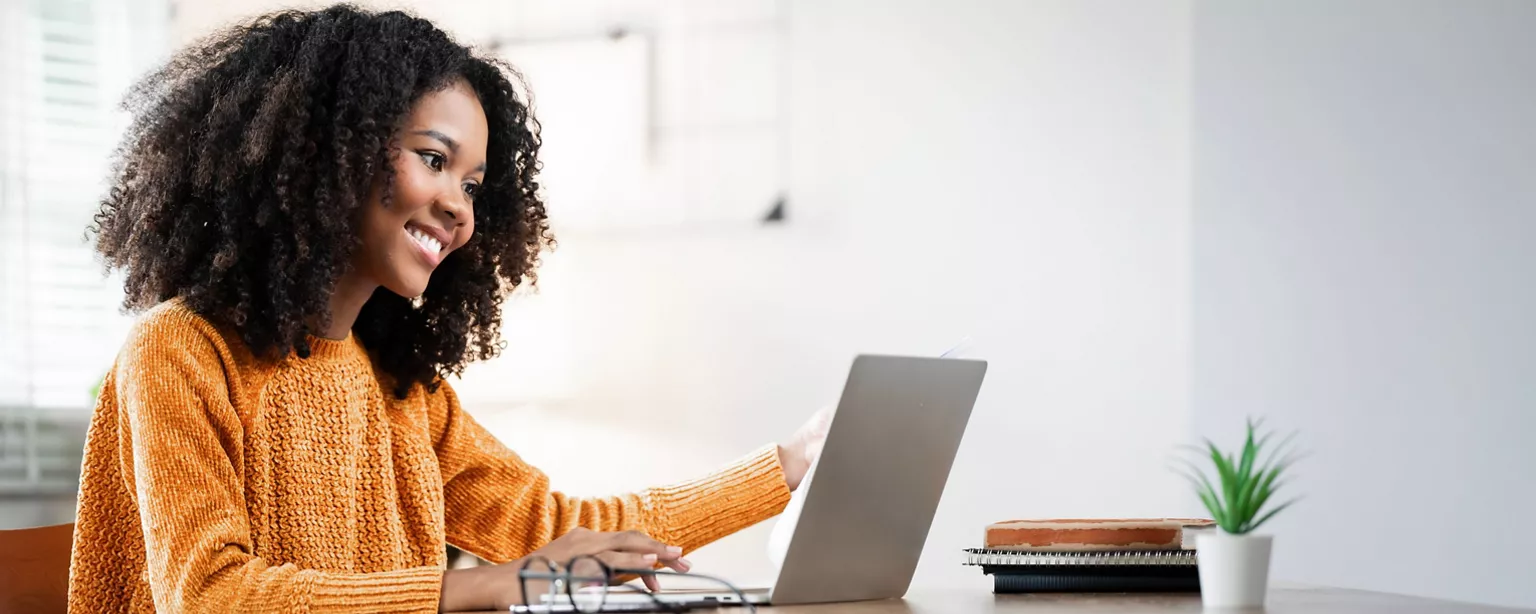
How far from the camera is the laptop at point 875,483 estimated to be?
3.99ft

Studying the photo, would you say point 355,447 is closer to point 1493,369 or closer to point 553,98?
point 553,98

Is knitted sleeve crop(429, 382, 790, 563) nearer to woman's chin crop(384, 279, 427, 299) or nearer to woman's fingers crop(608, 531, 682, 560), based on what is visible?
woman's chin crop(384, 279, 427, 299)

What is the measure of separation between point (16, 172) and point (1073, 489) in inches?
92.1

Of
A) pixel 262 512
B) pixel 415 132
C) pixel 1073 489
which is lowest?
pixel 1073 489

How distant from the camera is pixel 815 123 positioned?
3111 millimetres

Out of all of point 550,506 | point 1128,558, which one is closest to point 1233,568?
point 1128,558

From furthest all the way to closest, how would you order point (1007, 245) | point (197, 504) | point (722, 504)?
point (1007, 245) < point (722, 504) < point (197, 504)

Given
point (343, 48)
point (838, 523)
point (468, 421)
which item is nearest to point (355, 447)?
point (468, 421)

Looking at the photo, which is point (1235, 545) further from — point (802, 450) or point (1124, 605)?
point (802, 450)

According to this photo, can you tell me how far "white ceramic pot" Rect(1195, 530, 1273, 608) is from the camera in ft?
3.88

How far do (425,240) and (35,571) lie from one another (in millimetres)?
555

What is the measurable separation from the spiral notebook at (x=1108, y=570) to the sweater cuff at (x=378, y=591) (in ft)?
1.68

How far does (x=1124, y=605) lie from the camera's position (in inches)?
49.5

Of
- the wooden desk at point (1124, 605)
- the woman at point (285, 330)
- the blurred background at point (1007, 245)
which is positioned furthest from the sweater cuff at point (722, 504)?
the blurred background at point (1007, 245)
